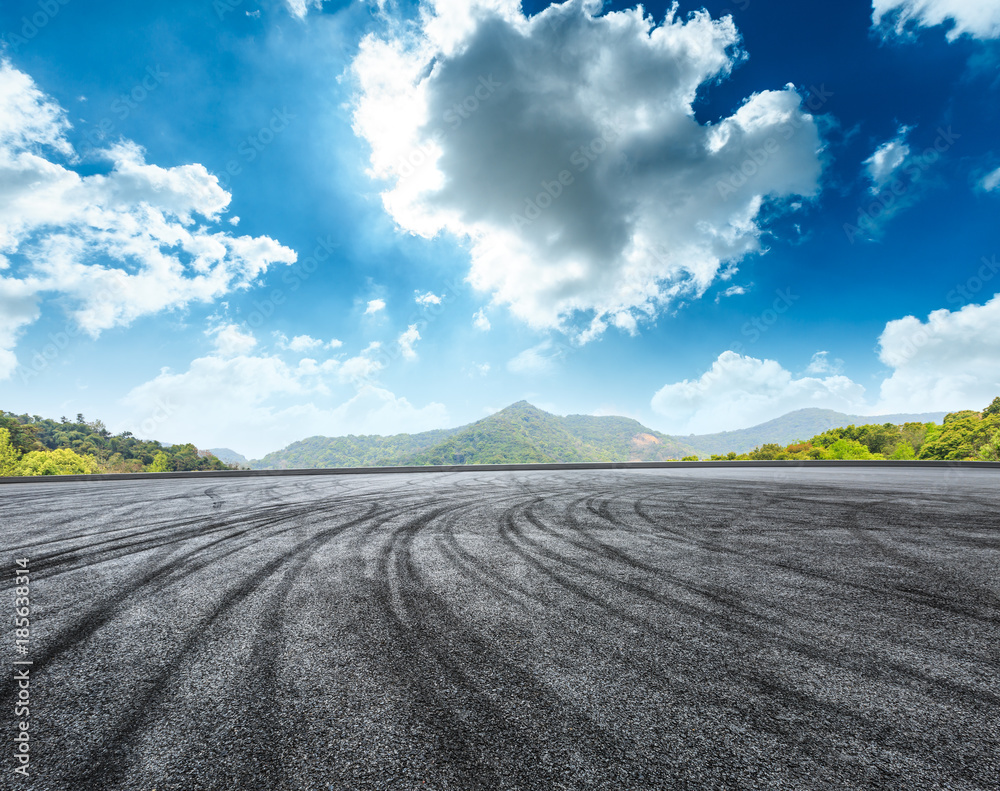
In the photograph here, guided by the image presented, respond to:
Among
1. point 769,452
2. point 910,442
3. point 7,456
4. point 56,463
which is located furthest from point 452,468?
point 910,442

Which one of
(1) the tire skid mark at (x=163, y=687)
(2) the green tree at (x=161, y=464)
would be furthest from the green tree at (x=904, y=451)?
(2) the green tree at (x=161, y=464)

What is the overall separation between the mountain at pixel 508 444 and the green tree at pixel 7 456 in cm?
4208

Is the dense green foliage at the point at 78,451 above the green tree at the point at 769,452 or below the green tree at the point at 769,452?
above

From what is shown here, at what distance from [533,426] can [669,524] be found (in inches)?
5390

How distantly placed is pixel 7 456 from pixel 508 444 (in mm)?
85124

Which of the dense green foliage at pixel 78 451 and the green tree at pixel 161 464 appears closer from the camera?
the dense green foliage at pixel 78 451

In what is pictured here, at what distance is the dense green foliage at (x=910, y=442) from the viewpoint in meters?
39.7

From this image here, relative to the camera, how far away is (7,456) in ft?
145

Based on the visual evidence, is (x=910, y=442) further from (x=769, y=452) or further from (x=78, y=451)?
(x=78, y=451)

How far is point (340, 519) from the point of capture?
6828mm

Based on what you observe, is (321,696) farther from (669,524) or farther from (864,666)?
(669,524)

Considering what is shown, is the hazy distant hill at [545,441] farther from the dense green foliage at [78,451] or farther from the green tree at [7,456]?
the green tree at [7,456]

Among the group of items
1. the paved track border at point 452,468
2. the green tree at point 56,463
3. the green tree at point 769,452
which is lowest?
the green tree at point 769,452

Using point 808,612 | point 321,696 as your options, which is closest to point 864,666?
point 808,612
